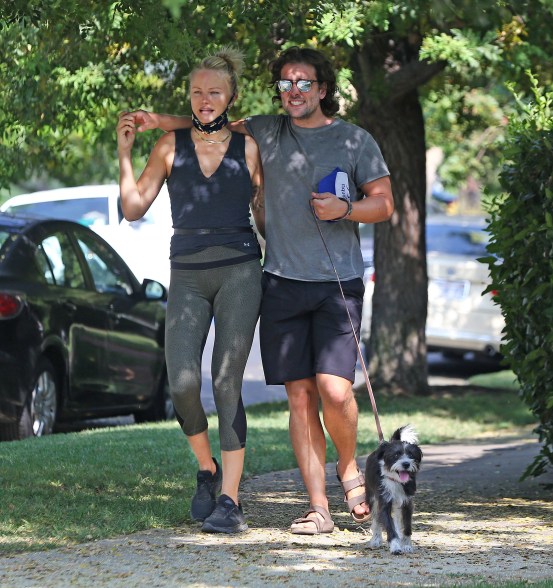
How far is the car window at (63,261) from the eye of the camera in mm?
9836

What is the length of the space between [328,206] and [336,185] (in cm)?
17

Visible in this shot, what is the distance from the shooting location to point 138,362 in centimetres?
1085

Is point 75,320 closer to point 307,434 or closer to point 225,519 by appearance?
point 307,434

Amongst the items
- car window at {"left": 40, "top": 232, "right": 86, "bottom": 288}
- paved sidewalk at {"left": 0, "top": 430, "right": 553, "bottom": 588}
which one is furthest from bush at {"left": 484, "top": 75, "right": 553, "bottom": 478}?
car window at {"left": 40, "top": 232, "right": 86, "bottom": 288}

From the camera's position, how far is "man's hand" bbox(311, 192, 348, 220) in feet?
19.5

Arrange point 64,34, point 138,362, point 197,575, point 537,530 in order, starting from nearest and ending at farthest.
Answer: point 197,575, point 537,530, point 64,34, point 138,362

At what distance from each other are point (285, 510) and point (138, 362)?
4106mm

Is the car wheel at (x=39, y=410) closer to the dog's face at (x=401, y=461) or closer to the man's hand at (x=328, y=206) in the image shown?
the man's hand at (x=328, y=206)

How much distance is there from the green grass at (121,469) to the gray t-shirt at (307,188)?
1.32 meters

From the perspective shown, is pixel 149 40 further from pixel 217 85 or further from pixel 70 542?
pixel 70 542

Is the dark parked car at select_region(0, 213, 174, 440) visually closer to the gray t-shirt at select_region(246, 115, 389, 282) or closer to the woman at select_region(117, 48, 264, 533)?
the woman at select_region(117, 48, 264, 533)

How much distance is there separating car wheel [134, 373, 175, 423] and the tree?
2052 mm

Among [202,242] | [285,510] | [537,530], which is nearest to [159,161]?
[202,242]

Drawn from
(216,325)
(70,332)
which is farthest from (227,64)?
(70,332)
